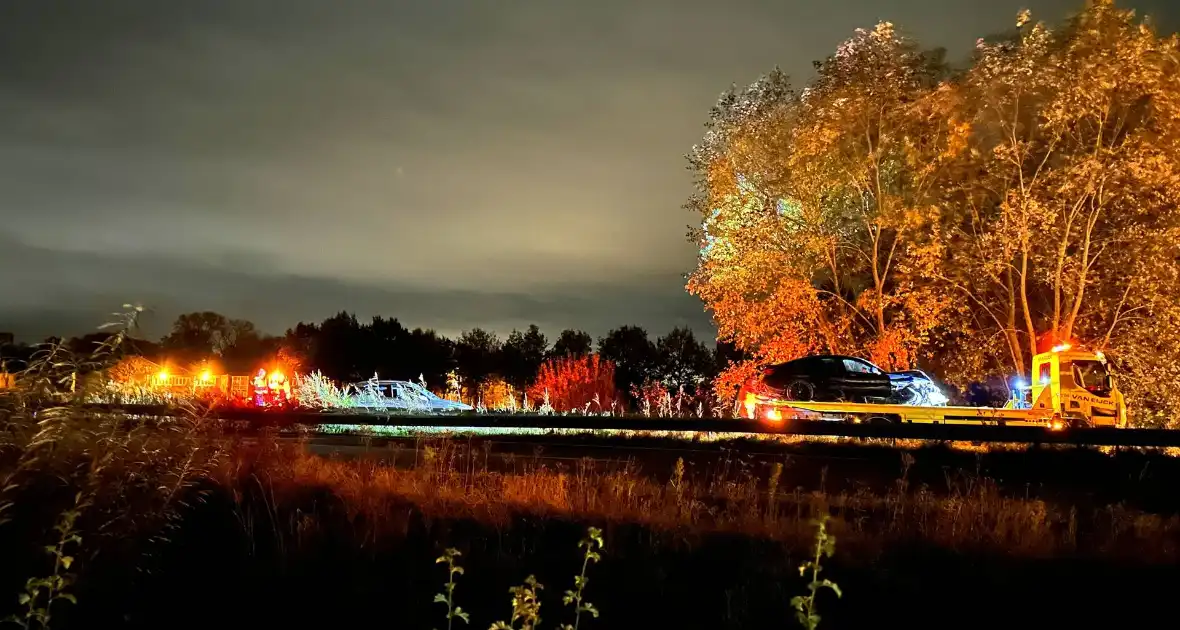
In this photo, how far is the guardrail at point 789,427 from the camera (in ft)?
41.8

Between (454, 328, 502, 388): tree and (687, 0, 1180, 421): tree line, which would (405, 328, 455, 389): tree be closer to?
(454, 328, 502, 388): tree

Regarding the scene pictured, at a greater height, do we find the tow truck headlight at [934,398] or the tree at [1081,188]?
the tree at [1081,188]

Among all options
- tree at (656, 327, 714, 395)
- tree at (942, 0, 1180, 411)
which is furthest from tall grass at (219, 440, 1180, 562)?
tree at (656, 327, 714, 395)

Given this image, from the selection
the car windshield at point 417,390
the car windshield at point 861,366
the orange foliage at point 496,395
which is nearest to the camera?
the car windshield at point 861,366

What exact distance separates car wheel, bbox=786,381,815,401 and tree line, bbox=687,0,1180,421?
290cm

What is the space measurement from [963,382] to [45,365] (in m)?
23.6

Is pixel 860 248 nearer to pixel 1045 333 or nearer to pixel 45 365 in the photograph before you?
pixel 1045 333

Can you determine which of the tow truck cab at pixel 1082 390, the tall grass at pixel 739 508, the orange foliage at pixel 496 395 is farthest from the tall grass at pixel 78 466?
the orange foliage at pixel 496 395

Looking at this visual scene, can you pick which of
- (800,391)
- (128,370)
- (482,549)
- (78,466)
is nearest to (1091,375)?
(800,391)

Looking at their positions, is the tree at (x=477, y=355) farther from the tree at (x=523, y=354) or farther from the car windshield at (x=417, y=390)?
the car windshield at (x=417, y=390)

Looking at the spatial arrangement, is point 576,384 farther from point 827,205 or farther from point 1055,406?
point 1055,406

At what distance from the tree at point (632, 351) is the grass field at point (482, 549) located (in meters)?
44.3

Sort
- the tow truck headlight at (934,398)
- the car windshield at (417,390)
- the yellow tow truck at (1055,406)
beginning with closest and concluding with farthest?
the yellow tow truck at (1055,406)
the tow truck headlight at (934,398)
the car windshield at (417,390)

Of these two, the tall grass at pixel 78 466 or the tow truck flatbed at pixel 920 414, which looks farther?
the tow truck flatbed at pixel 920 414
